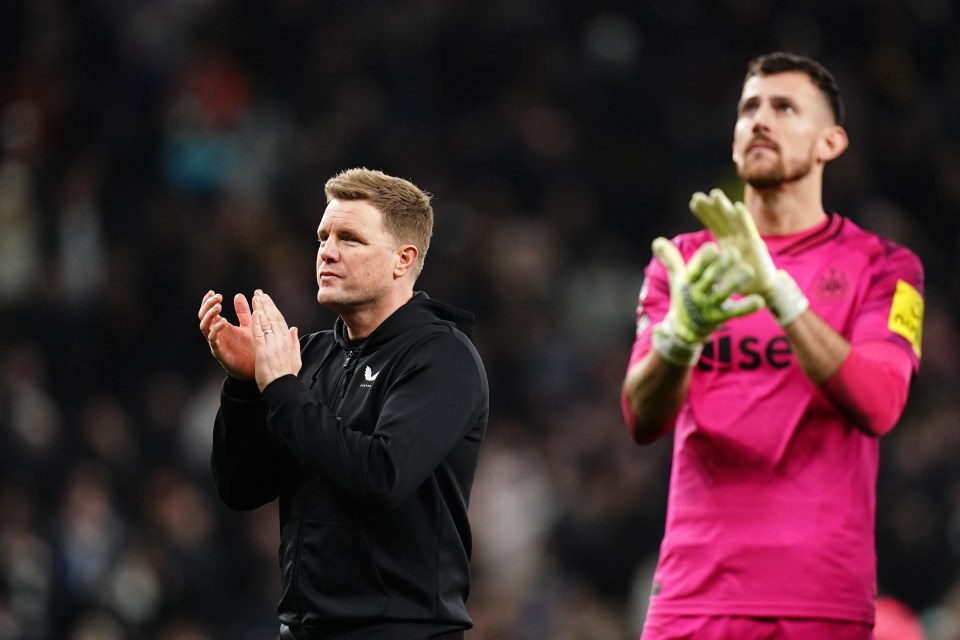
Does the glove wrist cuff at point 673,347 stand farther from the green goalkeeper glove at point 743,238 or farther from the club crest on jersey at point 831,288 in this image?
the club crest on jersey at point 831,288

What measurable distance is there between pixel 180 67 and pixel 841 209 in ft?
17.3

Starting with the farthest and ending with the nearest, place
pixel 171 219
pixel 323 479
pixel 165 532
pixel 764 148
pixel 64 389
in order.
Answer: pixel 171 219 < pixel 64 389 < pixel 165 532 < pixel 764 148 < pixel 323 479

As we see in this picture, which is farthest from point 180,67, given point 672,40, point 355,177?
point 355,177

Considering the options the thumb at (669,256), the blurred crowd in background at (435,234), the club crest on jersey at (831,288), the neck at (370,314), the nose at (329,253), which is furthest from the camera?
the blurred crowd in background at (435,234)

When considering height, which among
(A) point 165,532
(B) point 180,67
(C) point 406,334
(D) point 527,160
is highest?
(B) point 180,67

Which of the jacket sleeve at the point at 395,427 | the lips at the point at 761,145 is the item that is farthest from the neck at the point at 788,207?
the jacket sleeve at the point at 395,427

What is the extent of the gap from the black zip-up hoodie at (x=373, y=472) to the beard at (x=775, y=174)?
2.79 ft

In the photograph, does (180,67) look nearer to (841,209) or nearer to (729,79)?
(729,79)

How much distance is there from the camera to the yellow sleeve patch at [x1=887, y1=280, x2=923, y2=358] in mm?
4129

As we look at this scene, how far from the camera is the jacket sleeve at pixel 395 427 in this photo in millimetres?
3709

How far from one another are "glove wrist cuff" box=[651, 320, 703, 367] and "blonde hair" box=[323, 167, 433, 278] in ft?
1.99

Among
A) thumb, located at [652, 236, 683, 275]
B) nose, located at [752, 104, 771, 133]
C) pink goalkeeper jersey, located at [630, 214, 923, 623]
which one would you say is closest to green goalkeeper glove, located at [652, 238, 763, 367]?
thumb, located at [652, 236, 683, 275]

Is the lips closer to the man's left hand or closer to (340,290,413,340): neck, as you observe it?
(340,290,413,340): neck

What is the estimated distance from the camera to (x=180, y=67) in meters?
13.2
